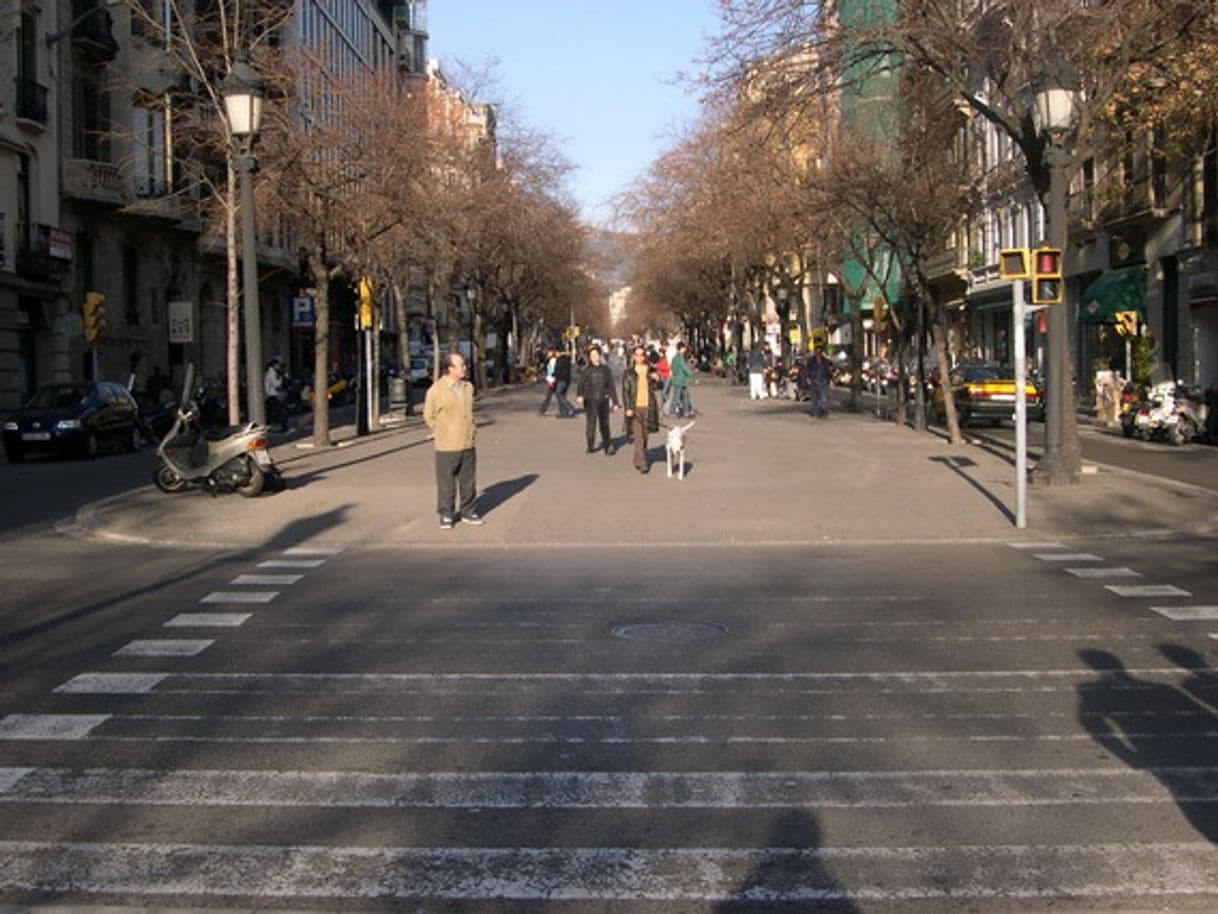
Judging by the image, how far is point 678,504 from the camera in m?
17.2

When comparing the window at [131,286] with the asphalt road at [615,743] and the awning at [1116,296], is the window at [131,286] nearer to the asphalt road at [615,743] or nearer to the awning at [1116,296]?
the awning at [1116,296]

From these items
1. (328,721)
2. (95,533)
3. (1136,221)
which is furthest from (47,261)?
(328,721)

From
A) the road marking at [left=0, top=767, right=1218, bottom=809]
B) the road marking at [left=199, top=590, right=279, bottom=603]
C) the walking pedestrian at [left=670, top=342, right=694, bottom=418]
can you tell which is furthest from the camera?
the walking pedestrian at [left=670, top=342, right=694, bottom=418]

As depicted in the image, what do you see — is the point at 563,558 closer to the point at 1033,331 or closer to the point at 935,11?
the point at 935,11

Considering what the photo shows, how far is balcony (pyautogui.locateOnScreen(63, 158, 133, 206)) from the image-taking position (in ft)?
128

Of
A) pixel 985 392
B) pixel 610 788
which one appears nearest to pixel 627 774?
pixel 610 788

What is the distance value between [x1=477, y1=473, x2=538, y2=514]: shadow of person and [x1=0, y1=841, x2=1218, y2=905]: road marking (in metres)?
11.5

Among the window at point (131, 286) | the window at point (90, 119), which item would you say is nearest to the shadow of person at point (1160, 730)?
the window at point (90, 119)

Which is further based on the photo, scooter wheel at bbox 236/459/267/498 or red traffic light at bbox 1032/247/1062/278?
scooter wheel at bbox 236/459/267/498

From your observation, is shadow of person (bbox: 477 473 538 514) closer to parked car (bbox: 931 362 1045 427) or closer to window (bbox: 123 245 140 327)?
parked car (bbox: 931 362 1045 427)

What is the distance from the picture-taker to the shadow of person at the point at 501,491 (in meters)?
17.2

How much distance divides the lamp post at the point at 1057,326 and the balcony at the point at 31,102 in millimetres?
27434

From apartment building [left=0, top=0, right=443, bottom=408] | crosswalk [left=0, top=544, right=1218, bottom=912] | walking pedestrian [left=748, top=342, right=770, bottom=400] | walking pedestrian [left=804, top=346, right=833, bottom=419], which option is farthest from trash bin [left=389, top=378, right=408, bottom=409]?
crosswalk [left=0, top=544, right=1218, bottom=912]

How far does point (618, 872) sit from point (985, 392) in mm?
29225
